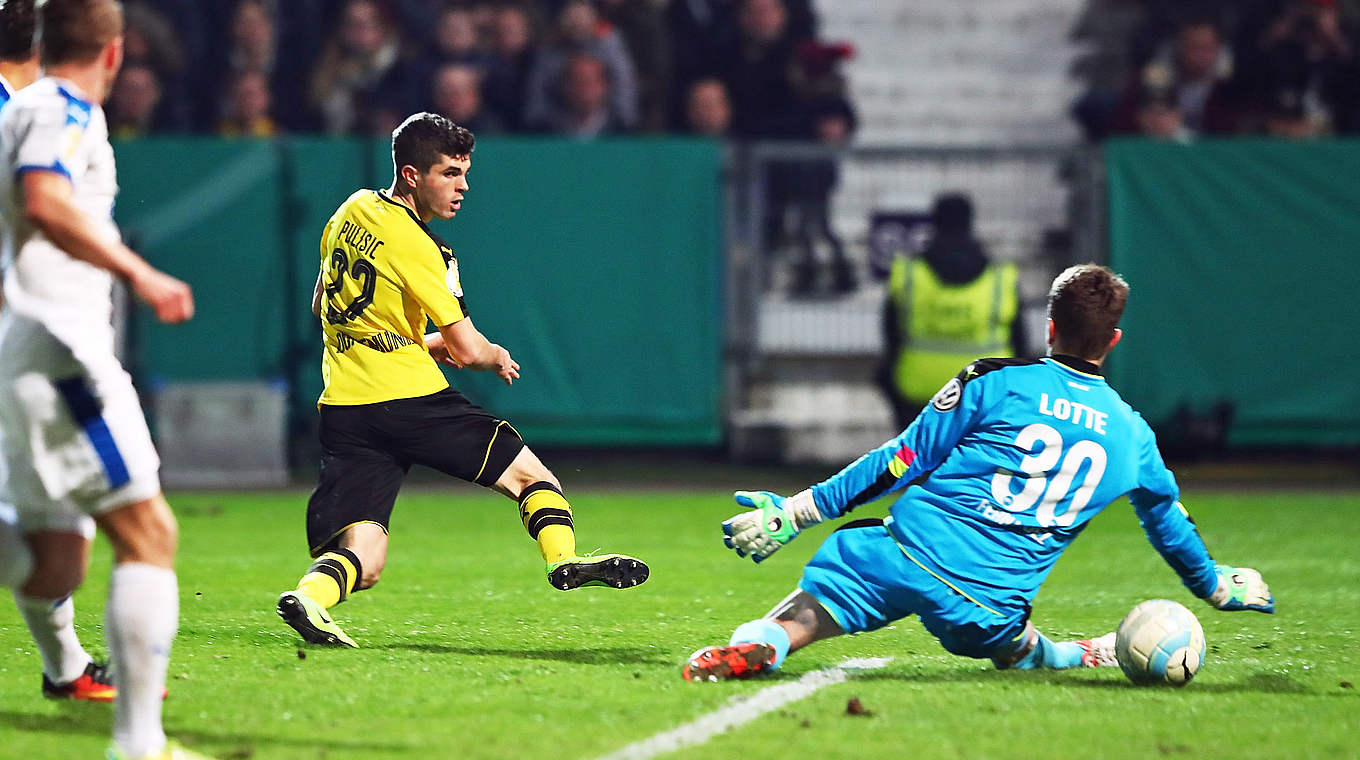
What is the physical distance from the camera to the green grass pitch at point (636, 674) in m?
4.79

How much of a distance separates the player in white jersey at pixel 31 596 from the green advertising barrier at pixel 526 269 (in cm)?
809

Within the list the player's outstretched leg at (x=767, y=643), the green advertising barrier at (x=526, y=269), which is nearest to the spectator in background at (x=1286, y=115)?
the green advertising barrier at (x=526, y=269)

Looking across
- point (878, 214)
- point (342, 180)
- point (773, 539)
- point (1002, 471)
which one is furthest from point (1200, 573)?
point (342, 180)

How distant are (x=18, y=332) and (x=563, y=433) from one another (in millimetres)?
9698

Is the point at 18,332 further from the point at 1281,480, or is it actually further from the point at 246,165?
the point at 1281,480

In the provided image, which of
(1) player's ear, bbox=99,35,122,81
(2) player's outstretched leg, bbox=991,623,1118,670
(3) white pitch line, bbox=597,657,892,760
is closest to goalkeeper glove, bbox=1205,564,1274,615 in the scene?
(2) player's outstretched leg, bbox=991,623,1118,670

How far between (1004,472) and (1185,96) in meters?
10.5

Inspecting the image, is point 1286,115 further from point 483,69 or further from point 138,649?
point 138,649

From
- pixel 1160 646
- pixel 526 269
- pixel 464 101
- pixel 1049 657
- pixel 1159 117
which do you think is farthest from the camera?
pixel 1159 117

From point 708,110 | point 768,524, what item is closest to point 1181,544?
point 768,524

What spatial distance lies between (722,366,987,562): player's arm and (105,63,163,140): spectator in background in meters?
10.2

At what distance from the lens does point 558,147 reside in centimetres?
1398

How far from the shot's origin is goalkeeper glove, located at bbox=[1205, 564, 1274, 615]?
5.82m

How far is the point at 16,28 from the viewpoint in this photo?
575 centimetres
